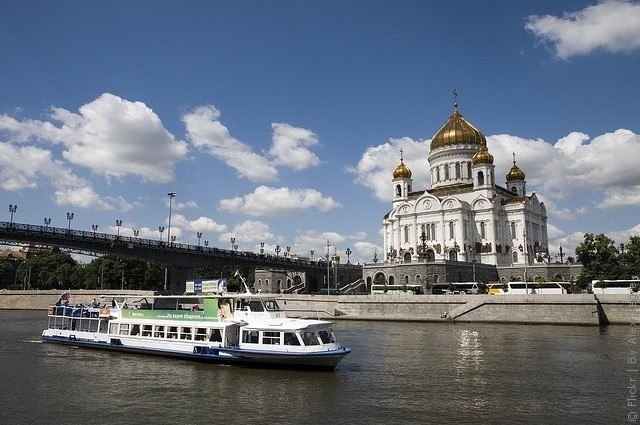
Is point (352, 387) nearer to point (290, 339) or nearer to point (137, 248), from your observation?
point (290, 339)

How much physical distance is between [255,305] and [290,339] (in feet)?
13.9

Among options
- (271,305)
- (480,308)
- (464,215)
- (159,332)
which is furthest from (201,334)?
(464,215)

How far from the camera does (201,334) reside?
32.6 meters

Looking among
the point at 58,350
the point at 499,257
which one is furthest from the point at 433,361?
the point at 499,257

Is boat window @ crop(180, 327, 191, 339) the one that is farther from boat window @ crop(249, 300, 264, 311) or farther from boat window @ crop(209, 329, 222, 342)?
boat window @ crop(249, 300, 264, 311)

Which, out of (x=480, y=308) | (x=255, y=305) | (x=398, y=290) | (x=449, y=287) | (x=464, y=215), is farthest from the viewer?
(x=464, y=215)

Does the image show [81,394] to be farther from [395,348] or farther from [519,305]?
[519,305]

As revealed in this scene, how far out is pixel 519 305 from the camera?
5494cm

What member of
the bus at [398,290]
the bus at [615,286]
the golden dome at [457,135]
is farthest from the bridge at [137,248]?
the bus at [615,286]

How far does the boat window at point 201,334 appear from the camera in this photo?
32.5m

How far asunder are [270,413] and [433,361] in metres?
14.0

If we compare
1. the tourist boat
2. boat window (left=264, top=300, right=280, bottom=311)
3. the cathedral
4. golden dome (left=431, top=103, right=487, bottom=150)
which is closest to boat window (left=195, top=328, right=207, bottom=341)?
the tourist boat

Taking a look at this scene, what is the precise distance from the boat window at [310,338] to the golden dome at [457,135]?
277 feet

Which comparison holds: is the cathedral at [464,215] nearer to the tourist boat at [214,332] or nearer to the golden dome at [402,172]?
the golden dome at [402,172]
